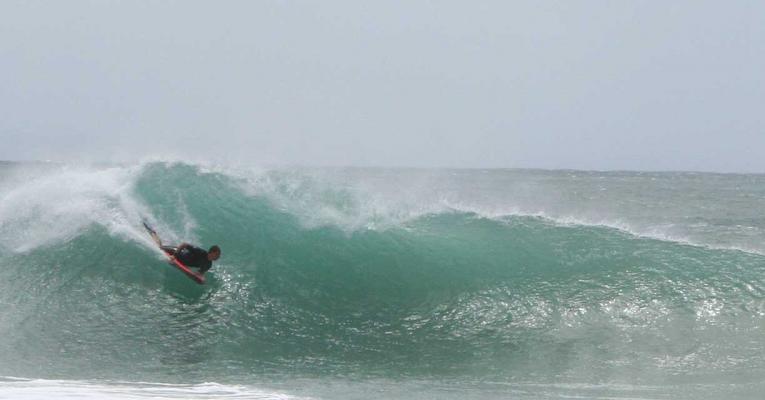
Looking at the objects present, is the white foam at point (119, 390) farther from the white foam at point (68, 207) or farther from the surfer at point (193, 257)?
the white foam at point (68, 207)

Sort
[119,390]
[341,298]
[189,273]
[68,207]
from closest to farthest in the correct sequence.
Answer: [119,390] < [189,273] < [341,298] < [68,207]

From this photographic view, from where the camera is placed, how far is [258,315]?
515 inches

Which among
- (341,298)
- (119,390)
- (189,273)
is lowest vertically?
(119,390)

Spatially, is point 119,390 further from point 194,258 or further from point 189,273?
point 194,258

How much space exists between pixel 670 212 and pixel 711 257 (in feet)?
58.9

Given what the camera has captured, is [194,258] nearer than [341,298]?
Yes

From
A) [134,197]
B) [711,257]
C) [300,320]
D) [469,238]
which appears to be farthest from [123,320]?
[711,257]

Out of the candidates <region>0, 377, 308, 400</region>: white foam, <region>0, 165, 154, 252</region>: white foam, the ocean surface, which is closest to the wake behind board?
the ocean surface

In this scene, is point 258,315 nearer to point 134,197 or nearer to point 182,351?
point 182,351

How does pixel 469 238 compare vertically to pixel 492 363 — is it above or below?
above

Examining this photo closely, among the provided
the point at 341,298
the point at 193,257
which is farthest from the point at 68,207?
the point at 341,298

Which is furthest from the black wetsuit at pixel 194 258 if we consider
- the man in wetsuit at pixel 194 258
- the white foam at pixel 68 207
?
the white foam at pixel 68 207

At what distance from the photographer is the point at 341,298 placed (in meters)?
13.9

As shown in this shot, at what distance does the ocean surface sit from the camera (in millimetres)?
10844
